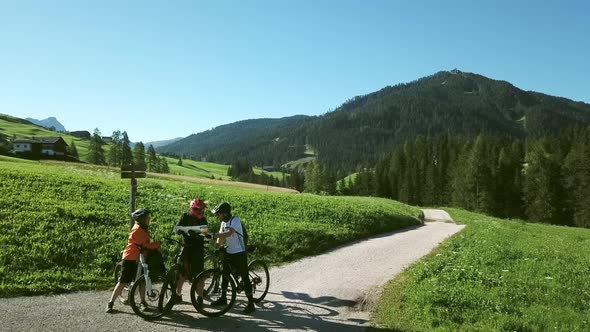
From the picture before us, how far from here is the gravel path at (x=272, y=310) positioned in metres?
10.7

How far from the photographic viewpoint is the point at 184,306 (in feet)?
40.0

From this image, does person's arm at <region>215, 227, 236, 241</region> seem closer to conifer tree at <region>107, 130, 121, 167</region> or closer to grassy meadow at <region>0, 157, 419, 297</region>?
grassy meadow at <region>0, 157, 419, 297</region>

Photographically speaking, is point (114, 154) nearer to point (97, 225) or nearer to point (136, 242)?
point (97, 225)

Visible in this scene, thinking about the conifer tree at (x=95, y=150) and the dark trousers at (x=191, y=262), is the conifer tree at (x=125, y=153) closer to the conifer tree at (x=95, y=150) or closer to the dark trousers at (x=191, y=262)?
the conifer tree at (x=95, y=150)

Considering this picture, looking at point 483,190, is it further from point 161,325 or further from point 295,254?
point 161,325

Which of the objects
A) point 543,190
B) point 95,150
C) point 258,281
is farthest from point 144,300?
point 95,150

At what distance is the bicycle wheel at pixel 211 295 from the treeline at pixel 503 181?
86463 mm

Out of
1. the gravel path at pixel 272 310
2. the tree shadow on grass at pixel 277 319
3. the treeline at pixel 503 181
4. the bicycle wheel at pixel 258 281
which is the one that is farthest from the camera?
the treeline at pixel 503 181

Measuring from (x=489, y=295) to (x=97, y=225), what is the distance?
16.7 metres

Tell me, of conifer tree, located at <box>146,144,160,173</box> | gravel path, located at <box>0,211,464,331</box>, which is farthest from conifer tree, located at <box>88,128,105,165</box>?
gravel path, located at <box>0,211,464,331</box>

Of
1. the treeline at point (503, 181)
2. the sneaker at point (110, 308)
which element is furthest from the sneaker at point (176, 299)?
the treeline at point (503, 181)

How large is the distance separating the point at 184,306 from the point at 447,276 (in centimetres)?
897

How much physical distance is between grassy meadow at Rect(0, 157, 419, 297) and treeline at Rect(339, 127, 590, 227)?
63.8 metres

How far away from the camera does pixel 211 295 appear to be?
1224 cm
